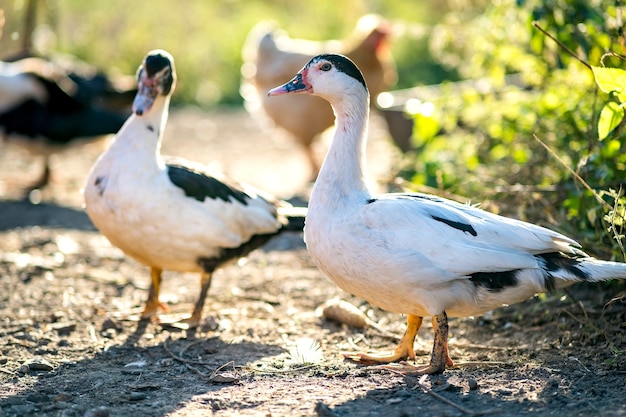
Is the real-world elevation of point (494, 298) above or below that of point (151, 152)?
below

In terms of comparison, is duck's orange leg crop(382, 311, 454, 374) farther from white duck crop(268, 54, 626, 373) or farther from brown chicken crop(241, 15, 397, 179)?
brown chicken crop(241, 15, 397, 179)

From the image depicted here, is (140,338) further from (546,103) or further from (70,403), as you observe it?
(546,103)

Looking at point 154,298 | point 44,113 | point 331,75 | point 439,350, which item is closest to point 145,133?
point 154,298

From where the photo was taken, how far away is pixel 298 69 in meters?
9.02

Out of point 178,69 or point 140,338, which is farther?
point 178,69

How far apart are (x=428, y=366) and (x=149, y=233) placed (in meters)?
1.74

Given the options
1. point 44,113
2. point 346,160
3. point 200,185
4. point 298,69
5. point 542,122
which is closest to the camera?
point 346,160

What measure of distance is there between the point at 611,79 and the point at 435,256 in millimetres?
1110

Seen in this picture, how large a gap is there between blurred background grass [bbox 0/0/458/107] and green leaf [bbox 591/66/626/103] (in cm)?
932

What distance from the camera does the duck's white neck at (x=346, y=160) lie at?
3.99 m

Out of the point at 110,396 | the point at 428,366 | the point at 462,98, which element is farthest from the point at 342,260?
the point at 462,98

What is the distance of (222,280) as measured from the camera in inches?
233

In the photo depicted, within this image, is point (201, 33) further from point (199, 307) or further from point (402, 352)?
point (402, 352)

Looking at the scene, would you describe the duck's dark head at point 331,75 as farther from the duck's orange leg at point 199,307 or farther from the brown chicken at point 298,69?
the brown chicken at point 298,69
